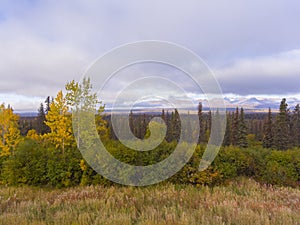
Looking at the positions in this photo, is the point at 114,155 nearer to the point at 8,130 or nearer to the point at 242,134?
the point at 8,130

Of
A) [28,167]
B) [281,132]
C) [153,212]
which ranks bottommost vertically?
[28,167]

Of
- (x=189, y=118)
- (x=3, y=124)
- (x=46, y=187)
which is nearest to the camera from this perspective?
(x=189, y=118)

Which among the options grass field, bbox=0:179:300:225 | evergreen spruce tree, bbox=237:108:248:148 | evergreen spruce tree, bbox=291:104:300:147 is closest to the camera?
grass field, bbox=0:179:300:225

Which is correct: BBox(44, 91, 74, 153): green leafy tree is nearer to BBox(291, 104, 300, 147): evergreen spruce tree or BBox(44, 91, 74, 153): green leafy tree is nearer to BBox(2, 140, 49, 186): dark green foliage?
BBox(2, 140, 49, 186): dark green foliage

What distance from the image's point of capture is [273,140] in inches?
1490

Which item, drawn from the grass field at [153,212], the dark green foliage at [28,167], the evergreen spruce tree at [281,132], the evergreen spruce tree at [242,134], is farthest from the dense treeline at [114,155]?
the evergreen spruce tree at [281,132]

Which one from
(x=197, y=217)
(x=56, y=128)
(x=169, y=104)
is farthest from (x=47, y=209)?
(x=56, y=128)

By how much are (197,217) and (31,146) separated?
409 inches

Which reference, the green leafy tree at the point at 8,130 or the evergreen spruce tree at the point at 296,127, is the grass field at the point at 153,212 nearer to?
the green leafy tree at the point at 8,130

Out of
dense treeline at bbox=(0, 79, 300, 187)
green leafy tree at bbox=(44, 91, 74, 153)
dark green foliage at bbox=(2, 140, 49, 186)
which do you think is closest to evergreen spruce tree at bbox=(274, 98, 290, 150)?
dense treeline at bbox=(0, 79, 300, 187)

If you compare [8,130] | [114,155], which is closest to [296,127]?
[114,155]

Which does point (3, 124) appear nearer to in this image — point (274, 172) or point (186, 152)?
point (186, 152)

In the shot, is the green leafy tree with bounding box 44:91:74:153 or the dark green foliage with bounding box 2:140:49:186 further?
the green leafy tree with bounding box 44:91:74:153

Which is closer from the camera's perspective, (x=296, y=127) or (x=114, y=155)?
(x=114, y=155)
